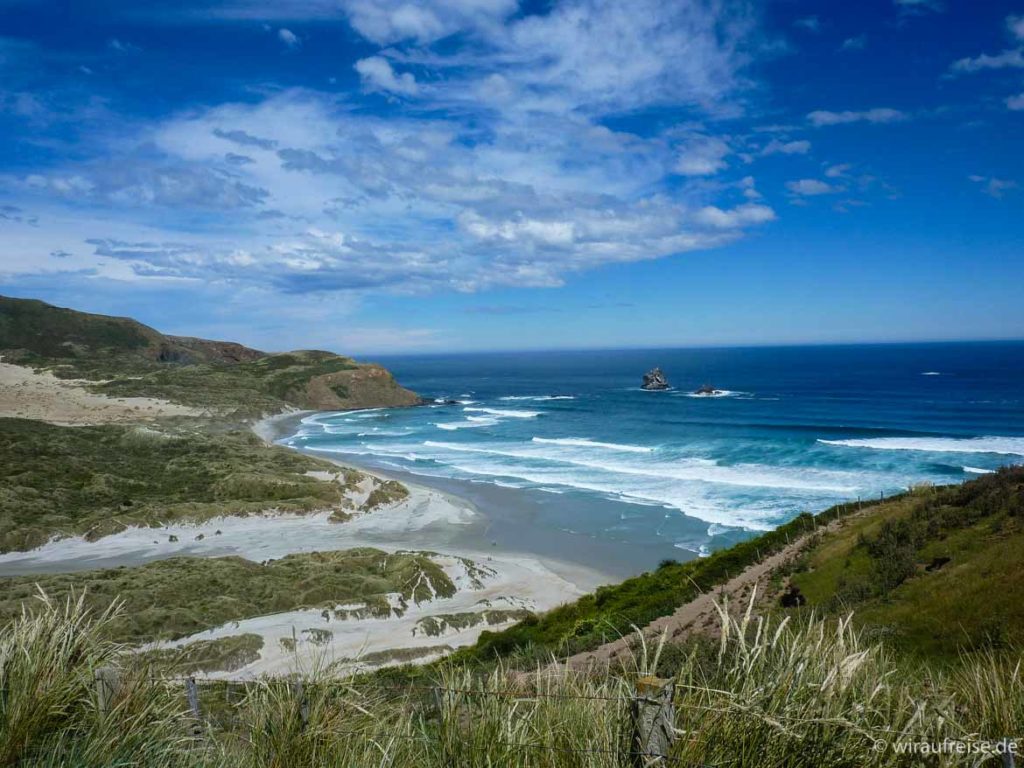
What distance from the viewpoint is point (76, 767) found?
3529mm

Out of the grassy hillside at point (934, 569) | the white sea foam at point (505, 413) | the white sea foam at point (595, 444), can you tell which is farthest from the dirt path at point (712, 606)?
the white sea foam at point (505, 413)

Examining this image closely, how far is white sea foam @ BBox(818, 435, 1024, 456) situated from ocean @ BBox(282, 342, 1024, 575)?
0.13 meters

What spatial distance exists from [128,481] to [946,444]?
180 ft

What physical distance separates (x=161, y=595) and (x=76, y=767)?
62.1 ft

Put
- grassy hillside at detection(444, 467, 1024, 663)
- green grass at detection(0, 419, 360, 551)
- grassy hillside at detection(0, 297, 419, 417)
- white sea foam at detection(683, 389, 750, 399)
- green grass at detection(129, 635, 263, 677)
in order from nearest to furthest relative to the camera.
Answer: grassy hillside at detection(444, 467, 1024, 663), green grass at detection(129, 635, 263, 677), green grass at detection(0, 419, 360, 551), grassy hillside at detection(0, 297, 419, 417), white sea foam at detection(683, 389, 750, 399)

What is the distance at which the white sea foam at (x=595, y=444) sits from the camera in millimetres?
49094

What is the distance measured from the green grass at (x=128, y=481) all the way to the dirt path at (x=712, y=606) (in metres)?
24.2

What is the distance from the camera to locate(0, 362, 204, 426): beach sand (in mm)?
62781

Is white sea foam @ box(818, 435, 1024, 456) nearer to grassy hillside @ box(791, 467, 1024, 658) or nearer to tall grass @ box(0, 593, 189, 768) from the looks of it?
grassy hillside @ box(791, 467, 1024, 658)

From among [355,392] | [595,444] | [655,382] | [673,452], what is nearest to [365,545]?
[673,452]

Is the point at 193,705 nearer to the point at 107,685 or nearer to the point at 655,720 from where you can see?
the point at 107,685

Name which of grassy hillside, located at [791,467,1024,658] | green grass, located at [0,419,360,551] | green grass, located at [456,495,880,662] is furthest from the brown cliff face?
grassy hillside, located at [791,467,1024,658]

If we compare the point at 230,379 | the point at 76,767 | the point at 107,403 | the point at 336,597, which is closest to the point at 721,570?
the point at 336,597

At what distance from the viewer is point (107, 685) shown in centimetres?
431
